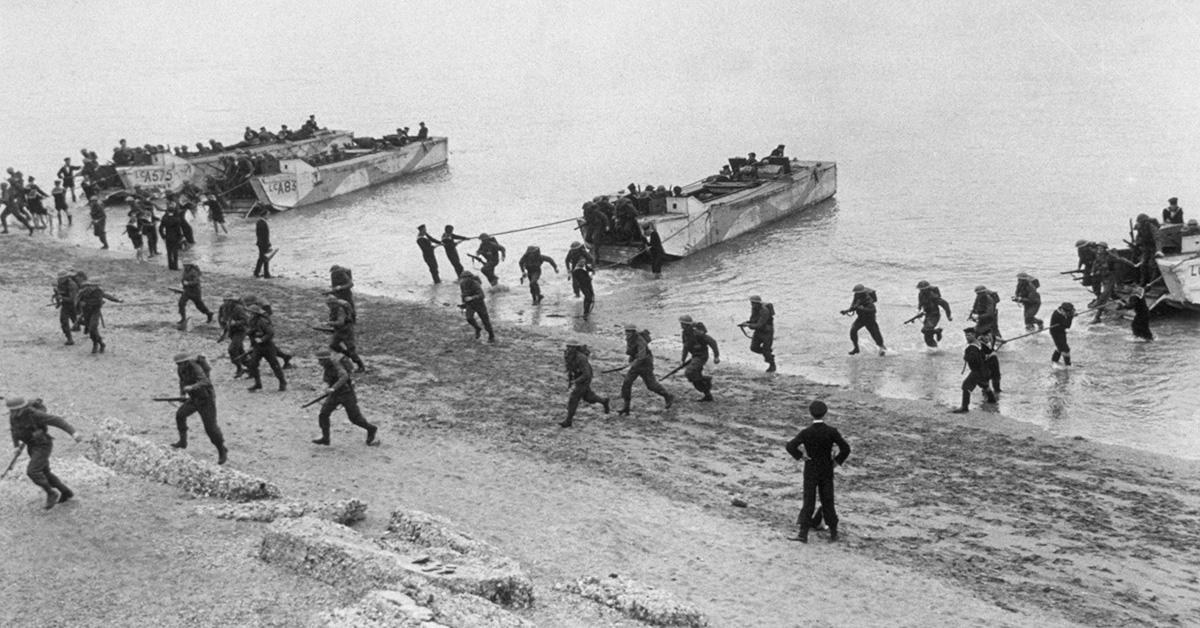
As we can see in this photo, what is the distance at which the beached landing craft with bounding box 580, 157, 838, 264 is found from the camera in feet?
97.2

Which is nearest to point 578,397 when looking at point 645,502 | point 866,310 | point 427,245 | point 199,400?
point 645,502

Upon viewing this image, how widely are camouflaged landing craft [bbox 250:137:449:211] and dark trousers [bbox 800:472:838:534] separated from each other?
1172 inches

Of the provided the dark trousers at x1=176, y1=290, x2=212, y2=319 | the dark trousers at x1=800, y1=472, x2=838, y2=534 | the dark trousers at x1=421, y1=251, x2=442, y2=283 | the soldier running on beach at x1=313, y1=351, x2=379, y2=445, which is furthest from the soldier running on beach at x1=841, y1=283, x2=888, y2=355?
the dark trousers at x1=176, y1=290, x2=212, y2=319

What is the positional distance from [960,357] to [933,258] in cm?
1142

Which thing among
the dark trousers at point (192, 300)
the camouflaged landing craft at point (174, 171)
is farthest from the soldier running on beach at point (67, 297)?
the camouflaged landing craft at point (174, 171)

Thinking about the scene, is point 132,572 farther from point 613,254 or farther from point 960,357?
point 613,254

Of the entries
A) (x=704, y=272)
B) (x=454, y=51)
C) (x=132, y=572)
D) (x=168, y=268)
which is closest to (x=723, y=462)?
(x=132, y=572)

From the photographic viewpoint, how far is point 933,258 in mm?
31703

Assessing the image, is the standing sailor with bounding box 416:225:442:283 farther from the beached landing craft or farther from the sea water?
the beached landing craft

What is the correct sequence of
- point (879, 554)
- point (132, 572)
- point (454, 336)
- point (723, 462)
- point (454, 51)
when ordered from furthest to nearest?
point (454, 51), point (454, 336), point (723, 462), point (879, 554), point (132, 572)

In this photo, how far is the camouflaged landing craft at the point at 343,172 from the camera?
39.1 meters

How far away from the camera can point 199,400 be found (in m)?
14.1

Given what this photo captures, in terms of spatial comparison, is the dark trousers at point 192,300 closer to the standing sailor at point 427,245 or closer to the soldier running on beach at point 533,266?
the standing sailor at point 427,245

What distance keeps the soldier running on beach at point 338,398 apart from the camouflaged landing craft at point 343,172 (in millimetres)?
24720
